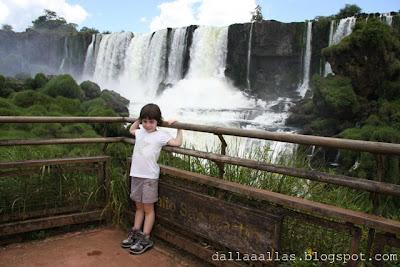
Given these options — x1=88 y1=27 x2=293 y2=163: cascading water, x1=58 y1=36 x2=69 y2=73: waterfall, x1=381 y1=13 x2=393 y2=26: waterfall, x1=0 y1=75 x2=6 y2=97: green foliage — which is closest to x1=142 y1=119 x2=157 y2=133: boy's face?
x1=0 y1=75 x2=6 y2=97: green foliage

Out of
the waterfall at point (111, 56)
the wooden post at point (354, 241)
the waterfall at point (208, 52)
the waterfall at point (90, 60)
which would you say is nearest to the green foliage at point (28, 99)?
the wooden post at point (354, 241)

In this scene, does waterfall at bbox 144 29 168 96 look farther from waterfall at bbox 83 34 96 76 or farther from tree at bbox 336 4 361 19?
tree at bbox 336 4 361 19

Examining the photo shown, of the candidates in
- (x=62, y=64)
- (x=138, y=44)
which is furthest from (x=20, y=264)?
(x=62, y=64)

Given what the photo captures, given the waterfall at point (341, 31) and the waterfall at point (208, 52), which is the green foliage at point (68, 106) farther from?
the waterfall at point (208, 52)

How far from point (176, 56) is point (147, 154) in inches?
873

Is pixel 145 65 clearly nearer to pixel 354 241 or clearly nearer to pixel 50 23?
pixel 354 241

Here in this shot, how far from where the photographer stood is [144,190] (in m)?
3.36

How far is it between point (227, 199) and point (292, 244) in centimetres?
57

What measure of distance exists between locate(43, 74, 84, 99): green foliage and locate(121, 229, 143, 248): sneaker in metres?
11.1

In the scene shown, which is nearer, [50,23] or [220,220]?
[220,220]

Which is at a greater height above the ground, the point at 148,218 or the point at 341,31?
the point at 341,31

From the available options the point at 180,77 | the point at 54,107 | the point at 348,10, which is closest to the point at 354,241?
the point at 54,107

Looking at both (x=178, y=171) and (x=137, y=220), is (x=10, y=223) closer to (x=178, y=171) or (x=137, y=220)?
(x=137, y=220)

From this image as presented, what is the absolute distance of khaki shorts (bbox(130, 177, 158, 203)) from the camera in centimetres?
336
